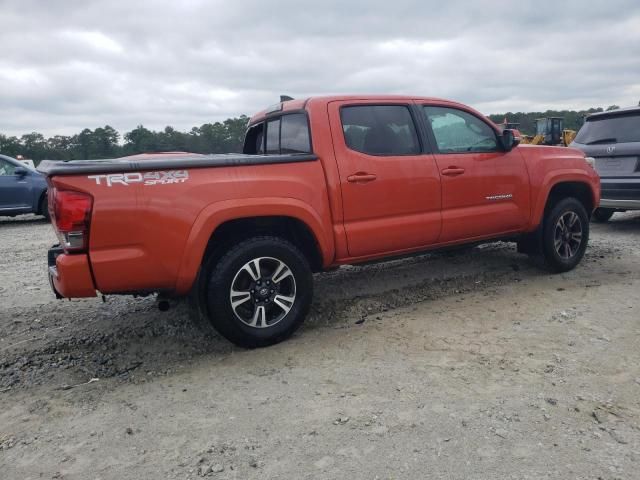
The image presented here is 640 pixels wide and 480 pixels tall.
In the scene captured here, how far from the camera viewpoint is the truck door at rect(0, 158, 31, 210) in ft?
35.7

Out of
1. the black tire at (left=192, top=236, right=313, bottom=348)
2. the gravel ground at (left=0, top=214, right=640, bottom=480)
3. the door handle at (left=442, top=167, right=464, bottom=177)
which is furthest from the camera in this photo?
the door handle at (left=442, top=167, right=464, bottom=177)

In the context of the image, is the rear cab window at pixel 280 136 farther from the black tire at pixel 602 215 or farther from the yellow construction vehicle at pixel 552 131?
the yellow construction vehicle at pixel 552 131

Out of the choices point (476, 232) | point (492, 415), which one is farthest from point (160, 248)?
point (476, 232)

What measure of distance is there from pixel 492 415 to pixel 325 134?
2.37m

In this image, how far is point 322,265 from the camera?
13.4 ft

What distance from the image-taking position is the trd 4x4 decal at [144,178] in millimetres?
3092

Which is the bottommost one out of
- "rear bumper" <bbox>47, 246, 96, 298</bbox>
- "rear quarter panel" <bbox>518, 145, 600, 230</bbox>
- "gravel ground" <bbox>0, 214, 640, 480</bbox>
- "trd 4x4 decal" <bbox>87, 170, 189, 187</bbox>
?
"gravel ground" <bbox>0, 214, 640, 480</bbox>

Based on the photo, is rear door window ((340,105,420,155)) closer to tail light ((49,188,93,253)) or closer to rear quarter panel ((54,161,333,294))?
rear quarter panel ((54,161,333,294))

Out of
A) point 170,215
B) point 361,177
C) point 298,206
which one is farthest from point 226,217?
point 361,177

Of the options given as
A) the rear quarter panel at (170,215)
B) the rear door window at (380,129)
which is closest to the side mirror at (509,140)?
the rear door window at (380,129)

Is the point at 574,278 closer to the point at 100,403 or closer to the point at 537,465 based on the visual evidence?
the point at 537,465

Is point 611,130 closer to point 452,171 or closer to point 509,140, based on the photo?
point 509,140

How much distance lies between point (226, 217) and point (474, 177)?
243cm

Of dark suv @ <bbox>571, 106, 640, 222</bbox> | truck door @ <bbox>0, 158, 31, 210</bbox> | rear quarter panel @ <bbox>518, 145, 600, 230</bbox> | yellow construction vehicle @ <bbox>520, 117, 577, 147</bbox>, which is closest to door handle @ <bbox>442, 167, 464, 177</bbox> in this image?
rear quarter panel @ <bbox>518, 145, 600, 230</bbox>
